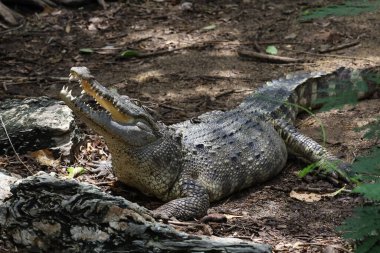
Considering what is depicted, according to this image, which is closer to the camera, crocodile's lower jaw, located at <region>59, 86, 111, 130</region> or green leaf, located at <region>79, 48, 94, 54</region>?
crocodile's lower jaw, located at <region>59, 86, 111, 130</region>

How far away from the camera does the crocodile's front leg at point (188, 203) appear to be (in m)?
4.58

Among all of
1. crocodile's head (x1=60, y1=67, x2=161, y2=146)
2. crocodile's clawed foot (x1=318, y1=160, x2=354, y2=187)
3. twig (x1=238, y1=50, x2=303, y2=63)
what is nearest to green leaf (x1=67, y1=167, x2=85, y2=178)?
crocodile's head (x1=60, y1=67, x2=161, y2=146)

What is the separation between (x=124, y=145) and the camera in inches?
191

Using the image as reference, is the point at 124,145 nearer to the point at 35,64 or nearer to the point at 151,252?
the point at 151,252

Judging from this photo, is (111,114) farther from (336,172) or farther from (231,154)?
(336,172)

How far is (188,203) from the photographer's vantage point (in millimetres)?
4664

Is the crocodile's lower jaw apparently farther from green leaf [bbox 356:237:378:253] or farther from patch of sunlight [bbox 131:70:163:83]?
patch of sunlight [bbox 131:70:163:83]

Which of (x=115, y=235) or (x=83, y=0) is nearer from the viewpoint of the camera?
(x=115, y=235)

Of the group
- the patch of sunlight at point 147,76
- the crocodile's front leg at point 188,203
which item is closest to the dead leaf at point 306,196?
the crocodile's front leg at point 188,203

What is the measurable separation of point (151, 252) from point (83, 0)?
6.79m

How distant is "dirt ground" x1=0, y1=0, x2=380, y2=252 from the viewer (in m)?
4.62

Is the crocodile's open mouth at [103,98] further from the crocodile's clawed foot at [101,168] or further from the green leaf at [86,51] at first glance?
the green leaf at [86,51]

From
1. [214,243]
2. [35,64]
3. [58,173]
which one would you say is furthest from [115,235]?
[35,64]

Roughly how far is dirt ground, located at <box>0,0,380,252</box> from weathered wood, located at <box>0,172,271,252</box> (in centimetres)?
88
